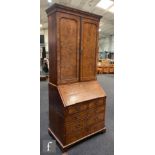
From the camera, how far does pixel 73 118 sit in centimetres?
208

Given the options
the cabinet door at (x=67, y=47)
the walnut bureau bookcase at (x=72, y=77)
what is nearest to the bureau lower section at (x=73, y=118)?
the walnut bureau bookcase at (x=72, y=77)

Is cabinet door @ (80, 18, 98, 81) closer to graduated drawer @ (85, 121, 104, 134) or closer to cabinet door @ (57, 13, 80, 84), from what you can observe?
cabinet door @ (57, 13, 80, 84)

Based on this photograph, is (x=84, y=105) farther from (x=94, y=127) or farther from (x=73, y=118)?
(x=94, y=127)

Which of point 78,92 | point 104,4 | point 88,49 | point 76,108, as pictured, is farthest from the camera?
point 104,4

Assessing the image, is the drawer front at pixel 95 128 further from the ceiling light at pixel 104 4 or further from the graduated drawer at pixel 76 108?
the ceiling light at pixel 104 4

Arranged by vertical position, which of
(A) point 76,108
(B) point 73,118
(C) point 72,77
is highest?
(C) point 72,77

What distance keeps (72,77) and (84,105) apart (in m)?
0.45

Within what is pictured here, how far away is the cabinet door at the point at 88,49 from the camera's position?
2286mm

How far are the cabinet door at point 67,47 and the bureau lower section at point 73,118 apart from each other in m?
0.27

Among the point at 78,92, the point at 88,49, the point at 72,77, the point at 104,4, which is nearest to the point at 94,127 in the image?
the point at 78,92

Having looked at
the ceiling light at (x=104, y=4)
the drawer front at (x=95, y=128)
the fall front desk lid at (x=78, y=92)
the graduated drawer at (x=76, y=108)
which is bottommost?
the drawer front at (x=95, y=128)
